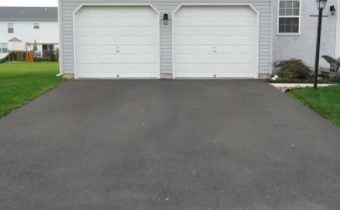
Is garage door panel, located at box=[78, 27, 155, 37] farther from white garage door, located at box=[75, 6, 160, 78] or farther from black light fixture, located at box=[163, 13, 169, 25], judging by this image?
black light fixture, located at box=[163, 13, 169, 25]

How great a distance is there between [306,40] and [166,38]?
17.6 feet

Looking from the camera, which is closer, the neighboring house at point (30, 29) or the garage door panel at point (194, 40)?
the garage door panel at point (194, 40)

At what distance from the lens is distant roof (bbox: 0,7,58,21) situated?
62.9 meters

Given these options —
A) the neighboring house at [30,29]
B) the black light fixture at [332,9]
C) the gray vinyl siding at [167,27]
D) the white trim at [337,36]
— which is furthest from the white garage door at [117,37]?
the neighboring house at [30,29]

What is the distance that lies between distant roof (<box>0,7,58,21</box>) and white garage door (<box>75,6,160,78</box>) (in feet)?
158

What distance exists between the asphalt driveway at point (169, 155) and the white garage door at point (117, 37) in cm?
484

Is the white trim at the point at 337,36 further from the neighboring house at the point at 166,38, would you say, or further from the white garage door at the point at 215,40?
the white garage door at the point at 215,40

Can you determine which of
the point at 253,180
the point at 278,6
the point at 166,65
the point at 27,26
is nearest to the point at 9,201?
the point at 253,180

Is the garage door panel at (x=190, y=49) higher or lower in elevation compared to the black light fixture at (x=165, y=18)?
lower

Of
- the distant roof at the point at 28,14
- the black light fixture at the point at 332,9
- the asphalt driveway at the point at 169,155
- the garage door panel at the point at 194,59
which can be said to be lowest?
the asphalt driveway at the point at 169,155

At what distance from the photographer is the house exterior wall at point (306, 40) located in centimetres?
1808

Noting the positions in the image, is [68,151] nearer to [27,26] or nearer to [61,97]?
[61,97]

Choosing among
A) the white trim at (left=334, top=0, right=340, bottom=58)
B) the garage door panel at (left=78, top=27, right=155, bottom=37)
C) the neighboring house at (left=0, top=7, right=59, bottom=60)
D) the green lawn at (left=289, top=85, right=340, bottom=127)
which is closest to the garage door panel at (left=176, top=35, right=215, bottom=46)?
the garage door panel at (left=78, top=27, right=155, bottom=37)

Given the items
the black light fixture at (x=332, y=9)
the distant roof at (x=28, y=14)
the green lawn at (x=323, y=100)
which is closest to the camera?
the green lawn at (x=323, y=100)
